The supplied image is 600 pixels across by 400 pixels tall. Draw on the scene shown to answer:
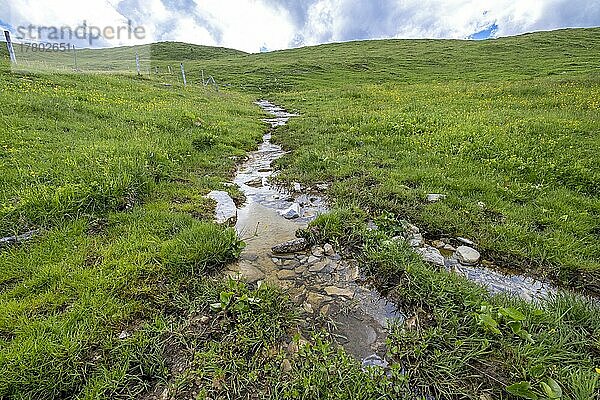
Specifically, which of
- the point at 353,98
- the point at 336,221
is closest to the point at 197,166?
the point at 336,221

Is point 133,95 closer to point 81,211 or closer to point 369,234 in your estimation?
point 81,211

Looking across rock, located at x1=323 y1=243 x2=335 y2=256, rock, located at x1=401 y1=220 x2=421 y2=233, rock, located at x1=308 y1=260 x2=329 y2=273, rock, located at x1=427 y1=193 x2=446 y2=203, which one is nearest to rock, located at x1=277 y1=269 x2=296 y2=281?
rock, located at x1=308 y1=260 x2=329 y2=273

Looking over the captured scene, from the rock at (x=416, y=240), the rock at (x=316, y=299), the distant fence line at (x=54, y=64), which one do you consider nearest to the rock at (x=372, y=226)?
the rock at (x=416, y=240)

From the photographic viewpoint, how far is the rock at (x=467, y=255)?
5.75 m

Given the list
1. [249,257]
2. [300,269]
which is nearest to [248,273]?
[249,257]

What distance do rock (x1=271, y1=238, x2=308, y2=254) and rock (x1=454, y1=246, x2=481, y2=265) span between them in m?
2.80

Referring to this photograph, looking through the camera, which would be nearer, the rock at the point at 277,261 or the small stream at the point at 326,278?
the small stream at the point at 326,278

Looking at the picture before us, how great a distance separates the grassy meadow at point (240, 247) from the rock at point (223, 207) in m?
0.30

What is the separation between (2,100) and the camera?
11.7 metres

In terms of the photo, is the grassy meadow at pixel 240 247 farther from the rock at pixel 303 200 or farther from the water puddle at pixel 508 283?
the rock at pixel 303 200

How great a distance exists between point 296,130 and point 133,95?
9.72 m

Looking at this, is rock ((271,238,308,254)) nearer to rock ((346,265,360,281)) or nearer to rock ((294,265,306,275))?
rock ((294,265,306,275))

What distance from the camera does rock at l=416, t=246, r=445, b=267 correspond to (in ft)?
18.4

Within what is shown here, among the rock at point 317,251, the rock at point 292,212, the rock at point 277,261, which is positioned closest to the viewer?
the rock at point 277,261
